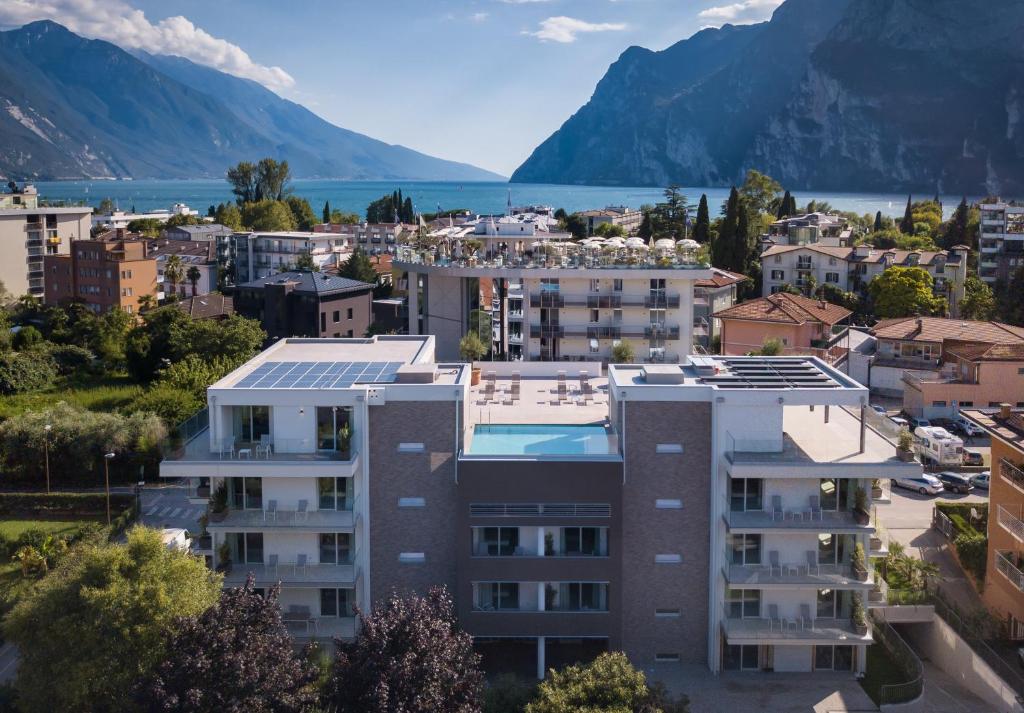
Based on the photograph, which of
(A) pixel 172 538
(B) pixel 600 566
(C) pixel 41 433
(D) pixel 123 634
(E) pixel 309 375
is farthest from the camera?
(C) pixel 41 433

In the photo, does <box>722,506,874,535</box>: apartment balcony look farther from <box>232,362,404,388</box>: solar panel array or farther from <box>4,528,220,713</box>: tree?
<box>4,528,220,713</box>: tree

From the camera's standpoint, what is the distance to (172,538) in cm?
3122

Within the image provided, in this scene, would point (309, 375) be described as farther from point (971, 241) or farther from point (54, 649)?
point (971, 241)

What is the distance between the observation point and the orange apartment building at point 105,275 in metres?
76.4

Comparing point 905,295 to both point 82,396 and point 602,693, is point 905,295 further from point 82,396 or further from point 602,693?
point 602,693

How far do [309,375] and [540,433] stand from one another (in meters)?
6.13

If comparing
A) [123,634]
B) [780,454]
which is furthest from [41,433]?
[780,454]

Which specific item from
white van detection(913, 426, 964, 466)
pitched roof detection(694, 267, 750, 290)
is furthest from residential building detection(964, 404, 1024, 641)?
pitched roof detection(694, 267, 750, 290)

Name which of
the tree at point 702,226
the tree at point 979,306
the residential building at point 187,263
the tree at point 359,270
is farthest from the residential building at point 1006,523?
the residential building at point 187,263

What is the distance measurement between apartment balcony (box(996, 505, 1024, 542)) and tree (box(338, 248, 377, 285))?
60.8 metres

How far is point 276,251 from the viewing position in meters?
95.9

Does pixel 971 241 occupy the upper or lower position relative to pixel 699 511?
upper

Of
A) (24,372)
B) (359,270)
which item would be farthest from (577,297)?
(359,270)

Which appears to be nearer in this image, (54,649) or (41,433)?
(54,649)
